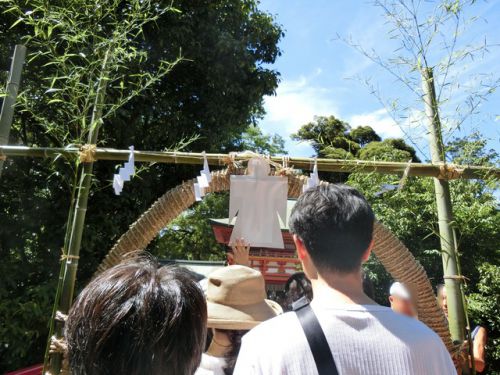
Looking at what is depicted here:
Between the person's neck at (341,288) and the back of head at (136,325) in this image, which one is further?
the person's neck at (341,288)

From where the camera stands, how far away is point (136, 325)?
0.81m

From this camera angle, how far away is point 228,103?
7469 mm

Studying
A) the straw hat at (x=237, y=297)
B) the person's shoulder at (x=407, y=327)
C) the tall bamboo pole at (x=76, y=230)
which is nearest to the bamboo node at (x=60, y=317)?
the tall bamboo pole at (x=76, y=230)

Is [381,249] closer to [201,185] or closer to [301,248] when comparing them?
[201,185]

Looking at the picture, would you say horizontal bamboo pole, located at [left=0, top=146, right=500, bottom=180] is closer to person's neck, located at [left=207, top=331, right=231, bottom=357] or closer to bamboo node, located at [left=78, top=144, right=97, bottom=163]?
bamboo node, located at [left=78, top=144, right=97, bottom=163]

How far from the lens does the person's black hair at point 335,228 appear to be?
1073 millimetres

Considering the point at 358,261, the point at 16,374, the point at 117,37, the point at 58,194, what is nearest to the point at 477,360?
the point at 358,261

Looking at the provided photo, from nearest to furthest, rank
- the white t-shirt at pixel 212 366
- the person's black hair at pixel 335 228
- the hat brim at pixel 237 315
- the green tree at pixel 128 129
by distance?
the person's black hair at pixel 335 228
the white t-shirt at pixel 212 366
the hat brim at pixel 237 315
the green tree at pixel 128 129

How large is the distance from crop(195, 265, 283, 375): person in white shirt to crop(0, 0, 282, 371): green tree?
3.84 m

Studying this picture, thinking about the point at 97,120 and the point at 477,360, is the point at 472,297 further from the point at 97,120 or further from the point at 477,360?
the point at 97,120

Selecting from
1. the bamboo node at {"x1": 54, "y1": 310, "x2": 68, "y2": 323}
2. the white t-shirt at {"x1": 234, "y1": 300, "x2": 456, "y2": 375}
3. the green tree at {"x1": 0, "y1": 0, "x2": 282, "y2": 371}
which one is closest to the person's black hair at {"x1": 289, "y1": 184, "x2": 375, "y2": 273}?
the white t-shirt at {"x1": 234, "y1": 300, "x2": 456, "y2": 375}

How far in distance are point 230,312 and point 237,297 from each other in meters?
0.07

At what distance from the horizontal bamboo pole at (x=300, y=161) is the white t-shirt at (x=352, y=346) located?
133cm

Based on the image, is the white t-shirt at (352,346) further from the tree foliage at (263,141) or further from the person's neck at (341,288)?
the tree foliage at (263,141)
